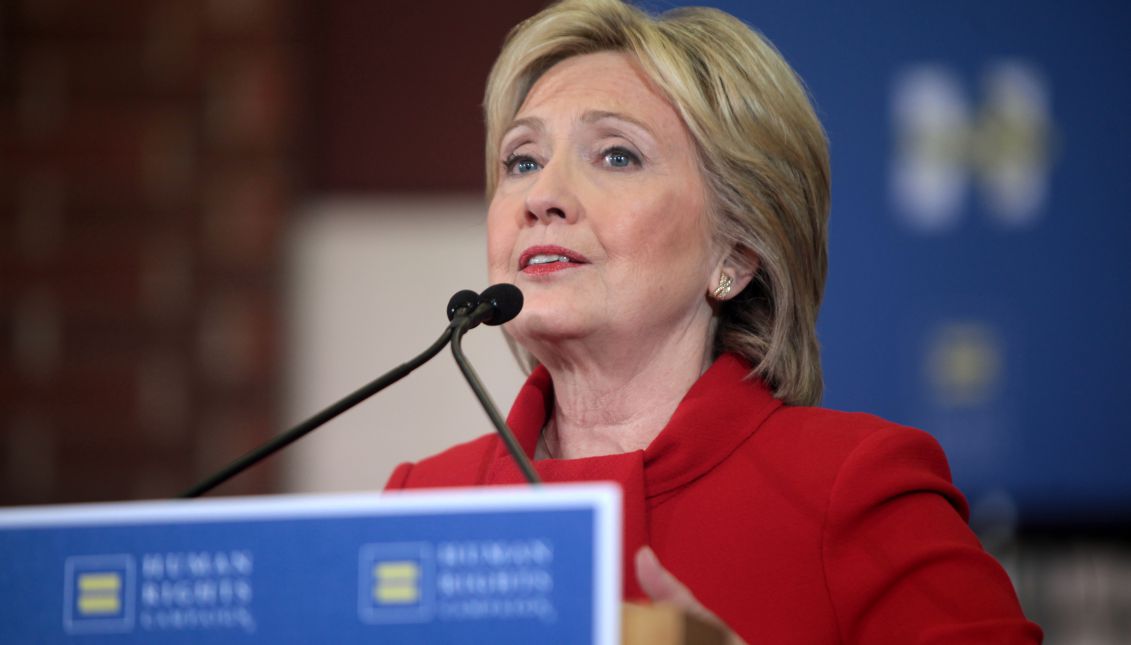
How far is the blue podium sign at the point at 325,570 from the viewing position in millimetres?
828

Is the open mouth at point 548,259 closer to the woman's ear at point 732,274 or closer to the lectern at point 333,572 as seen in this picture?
the woman's ear at point 732,274

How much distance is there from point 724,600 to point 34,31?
326 cm

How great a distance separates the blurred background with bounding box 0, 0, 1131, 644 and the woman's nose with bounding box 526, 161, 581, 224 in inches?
66.9

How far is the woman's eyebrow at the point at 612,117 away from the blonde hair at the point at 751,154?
0.06m

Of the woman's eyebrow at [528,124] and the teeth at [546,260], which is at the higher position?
the woman's eyebrow at [528,124]

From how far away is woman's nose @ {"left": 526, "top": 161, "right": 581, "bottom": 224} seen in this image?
167 centimetres

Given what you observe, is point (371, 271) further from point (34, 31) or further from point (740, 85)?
point (740, 85)

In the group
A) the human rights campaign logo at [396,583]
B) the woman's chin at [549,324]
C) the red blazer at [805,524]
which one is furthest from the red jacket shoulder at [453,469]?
the human rights campaign logo at [396,583]

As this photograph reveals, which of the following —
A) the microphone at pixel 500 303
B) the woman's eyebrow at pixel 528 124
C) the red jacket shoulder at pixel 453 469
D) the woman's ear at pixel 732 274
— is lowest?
the red jacket shoulder at pixel 453 469

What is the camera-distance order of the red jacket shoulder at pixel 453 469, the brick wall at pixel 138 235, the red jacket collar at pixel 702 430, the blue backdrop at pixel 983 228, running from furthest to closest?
the brick wall at pixel 138 235 < the blue backdrop at pixel 983 228 < the red jacket shoulder at pixel 453 469 < the red jacket collar at pixel 702 430

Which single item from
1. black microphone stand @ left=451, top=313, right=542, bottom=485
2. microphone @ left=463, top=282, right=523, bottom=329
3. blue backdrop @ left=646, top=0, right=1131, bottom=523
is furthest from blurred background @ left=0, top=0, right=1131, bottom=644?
black microphone stand @ left=451, top=313, right=542, bottom=485

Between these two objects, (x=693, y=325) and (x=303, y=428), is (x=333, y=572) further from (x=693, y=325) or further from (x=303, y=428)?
(x=693, y=325)

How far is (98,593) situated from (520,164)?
3.58 ft

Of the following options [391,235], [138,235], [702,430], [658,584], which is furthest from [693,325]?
[138,235]
